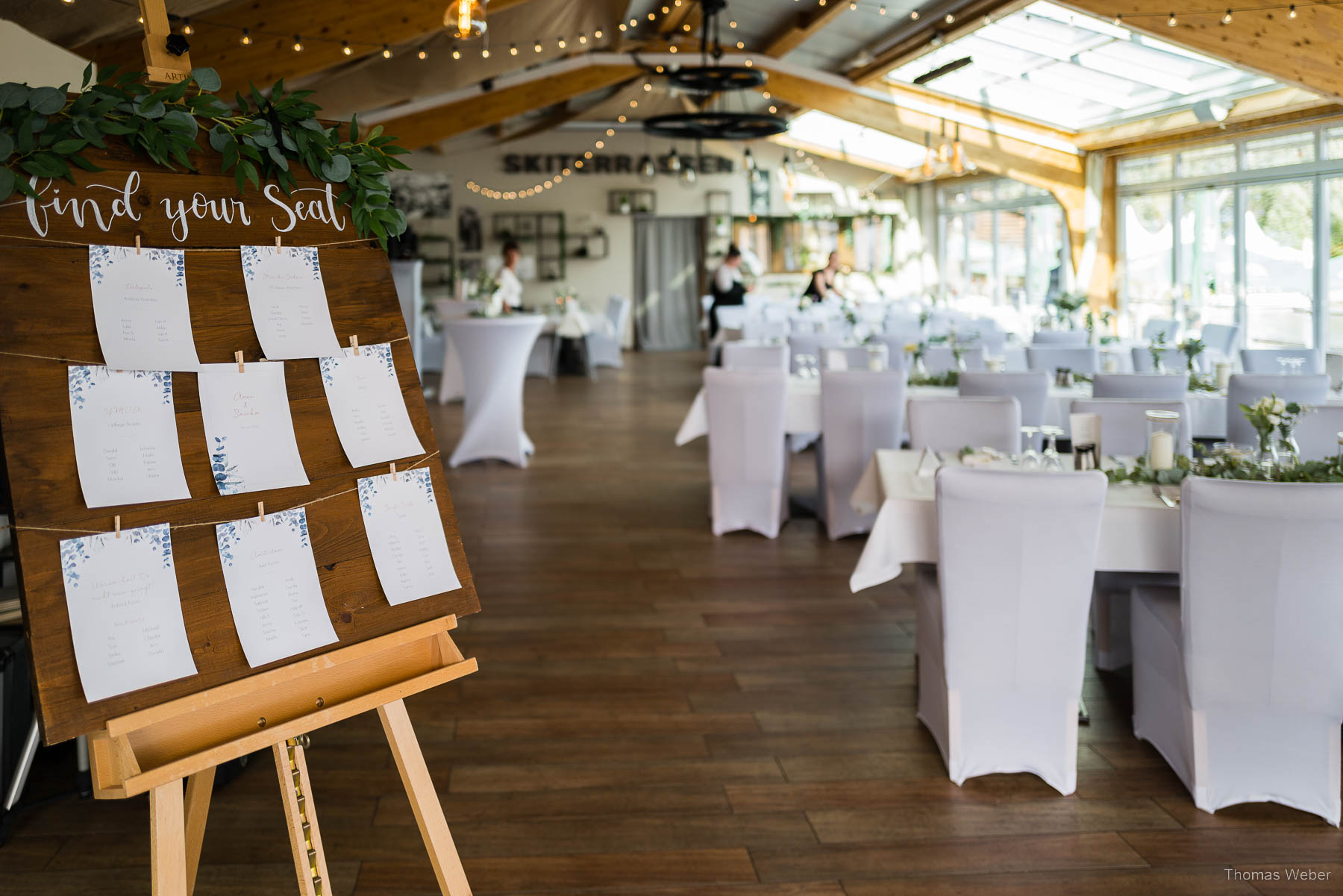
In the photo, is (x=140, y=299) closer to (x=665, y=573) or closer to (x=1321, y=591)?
(x=1321, y=591)

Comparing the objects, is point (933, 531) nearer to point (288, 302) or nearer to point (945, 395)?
point (288, 302)

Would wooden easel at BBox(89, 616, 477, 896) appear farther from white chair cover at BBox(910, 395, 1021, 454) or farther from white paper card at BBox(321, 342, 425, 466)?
white chair cover at BBox(910, 395, 1021, 454)

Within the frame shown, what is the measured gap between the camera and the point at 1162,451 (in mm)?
3750

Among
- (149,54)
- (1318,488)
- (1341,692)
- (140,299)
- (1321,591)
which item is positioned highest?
(149,54)

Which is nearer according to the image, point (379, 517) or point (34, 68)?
point (379, 517)

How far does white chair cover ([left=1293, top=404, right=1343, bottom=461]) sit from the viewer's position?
15.4ft

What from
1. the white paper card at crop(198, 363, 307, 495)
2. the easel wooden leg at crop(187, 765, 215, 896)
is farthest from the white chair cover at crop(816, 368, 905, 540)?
the white paper card at crop(198, 363, 307, 495)

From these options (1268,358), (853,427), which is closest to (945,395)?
(853,427)

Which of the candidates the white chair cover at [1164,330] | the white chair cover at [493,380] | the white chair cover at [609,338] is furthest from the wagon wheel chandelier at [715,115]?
the white chair cover at [609,338]

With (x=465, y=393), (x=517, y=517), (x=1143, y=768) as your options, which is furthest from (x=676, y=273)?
(x=1143, y=768)

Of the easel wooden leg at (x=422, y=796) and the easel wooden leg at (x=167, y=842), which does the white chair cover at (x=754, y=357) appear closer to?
the easel wooden leg at (x=422, y=796)

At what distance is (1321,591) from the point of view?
280 centimetres

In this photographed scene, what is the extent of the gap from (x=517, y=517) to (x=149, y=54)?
4.72 metres

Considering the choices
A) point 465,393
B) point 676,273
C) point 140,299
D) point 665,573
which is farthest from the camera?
point 676,273
